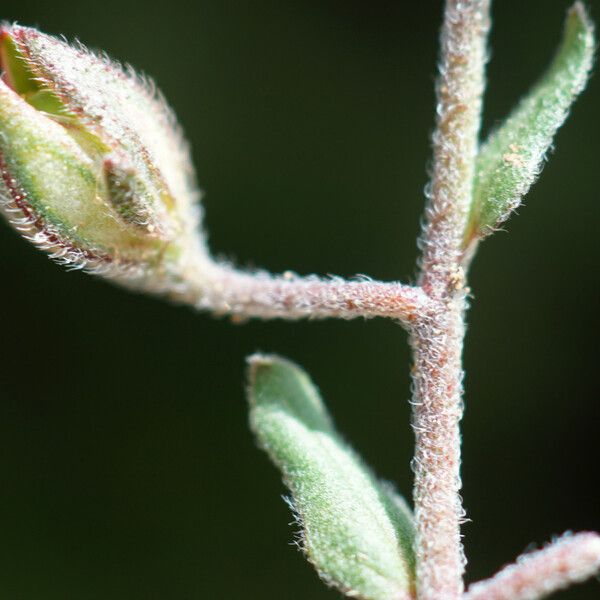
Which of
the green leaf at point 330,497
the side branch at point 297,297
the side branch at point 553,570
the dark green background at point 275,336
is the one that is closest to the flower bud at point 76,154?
the side branch at point 297,297

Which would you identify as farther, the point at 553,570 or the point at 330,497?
the point at 330,497

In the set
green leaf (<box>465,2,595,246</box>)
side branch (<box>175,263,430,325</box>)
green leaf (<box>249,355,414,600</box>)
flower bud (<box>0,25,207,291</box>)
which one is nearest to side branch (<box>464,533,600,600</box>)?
green leaf (<box>249,355,414,600</box>)

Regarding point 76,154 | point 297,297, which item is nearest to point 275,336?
point 297,297

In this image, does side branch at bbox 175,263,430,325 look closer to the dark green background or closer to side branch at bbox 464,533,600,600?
side branch at bbox 464,533,600,600

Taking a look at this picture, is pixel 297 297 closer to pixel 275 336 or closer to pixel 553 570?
pixel 553 570

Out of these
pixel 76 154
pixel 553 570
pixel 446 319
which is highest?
pixel 76 154

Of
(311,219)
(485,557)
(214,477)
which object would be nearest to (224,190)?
(311,219)

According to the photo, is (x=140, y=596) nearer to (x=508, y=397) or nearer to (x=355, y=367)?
(x=355, y=367)
